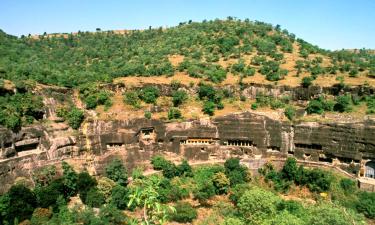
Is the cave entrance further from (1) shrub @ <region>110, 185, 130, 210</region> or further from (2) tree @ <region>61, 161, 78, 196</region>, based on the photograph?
(2) tree @ <region>61, 161, 78, 196</region>

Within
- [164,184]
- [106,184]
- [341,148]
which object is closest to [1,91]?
[106,184]

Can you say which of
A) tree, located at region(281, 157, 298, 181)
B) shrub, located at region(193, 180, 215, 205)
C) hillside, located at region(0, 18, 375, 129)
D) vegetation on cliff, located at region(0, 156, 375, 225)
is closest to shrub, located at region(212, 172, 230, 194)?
vegetation on cliff, located at region(0, 156, 375, 225)

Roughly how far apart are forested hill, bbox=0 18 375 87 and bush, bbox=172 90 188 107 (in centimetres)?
585

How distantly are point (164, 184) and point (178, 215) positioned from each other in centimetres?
445

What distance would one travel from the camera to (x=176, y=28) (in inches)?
2507

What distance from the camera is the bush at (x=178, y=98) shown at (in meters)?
38.9

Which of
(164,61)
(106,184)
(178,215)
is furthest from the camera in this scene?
(164,61)

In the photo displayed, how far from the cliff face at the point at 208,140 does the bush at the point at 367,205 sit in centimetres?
356

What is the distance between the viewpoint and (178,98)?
1529 inches

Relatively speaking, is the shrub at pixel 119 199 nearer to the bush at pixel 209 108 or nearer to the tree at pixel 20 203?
the tree at pixel 20 203

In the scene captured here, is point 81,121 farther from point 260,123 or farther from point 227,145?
point 260,123

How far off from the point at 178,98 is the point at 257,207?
55.1 ft

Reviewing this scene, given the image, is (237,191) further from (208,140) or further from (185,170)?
(208,140)

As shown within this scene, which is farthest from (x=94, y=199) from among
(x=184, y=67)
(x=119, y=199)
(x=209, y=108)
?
(x=184, y=67)
